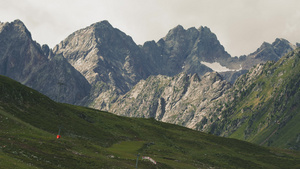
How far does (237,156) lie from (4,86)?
97.0 metres

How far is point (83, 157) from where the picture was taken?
60000mm

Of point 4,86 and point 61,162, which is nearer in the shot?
point 61,162

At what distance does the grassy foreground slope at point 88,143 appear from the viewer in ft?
175

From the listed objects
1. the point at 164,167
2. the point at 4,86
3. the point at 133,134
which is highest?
the point at 4,86

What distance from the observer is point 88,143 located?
8056 cm

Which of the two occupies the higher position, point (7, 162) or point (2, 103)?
point (2, 103)

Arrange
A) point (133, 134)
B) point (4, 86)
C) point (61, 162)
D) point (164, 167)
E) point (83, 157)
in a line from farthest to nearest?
point (133, 134), point (4, 86), point (164, 167), point (83, 157), point (61, 162)

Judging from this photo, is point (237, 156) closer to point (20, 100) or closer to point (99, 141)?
point (99, 141)

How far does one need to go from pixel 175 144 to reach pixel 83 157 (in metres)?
75.5

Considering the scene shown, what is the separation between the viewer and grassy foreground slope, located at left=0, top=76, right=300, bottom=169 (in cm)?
5344

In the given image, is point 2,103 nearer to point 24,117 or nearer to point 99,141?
point 24,117

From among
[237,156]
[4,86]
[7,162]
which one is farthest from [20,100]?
[237,156]

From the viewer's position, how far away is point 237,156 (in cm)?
13400

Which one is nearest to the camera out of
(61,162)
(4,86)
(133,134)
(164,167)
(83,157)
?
(61,162)
